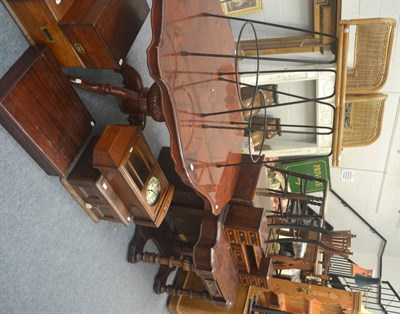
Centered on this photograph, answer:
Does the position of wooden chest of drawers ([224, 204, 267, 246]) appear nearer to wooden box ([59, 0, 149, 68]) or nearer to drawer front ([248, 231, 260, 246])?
drawer front ([248, 231, 260, 246])

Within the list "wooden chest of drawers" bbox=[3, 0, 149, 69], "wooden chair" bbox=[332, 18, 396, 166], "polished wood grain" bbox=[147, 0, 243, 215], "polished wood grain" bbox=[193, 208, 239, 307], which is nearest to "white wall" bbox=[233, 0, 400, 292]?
"wooden chair" bbox=[332, 18, 396, 166]

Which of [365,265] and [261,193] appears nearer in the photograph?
[261,193]

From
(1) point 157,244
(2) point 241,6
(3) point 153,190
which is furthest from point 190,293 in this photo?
(2) point 241,6

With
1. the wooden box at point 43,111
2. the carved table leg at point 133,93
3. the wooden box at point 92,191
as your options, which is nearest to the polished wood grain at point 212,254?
the wooden box at point 92,191

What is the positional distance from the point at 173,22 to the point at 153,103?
0.63 metres

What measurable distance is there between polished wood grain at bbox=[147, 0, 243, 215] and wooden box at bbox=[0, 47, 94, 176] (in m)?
0.64

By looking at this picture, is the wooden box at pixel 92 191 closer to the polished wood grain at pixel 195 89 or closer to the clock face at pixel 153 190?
the clock face at pixel 153 190

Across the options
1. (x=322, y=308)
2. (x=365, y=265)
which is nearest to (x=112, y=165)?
(x=322, y=308)

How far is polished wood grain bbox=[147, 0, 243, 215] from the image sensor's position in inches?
44.6

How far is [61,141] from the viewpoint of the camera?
163 centimetres

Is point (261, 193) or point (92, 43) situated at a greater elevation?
point (261, 193)

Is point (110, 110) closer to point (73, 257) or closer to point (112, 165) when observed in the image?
point (112, 165)

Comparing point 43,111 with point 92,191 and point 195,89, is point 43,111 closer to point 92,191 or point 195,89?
point 92,191

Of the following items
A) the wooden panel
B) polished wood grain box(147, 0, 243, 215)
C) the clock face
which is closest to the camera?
polished wood grain box(147, 0, 243, 215)
